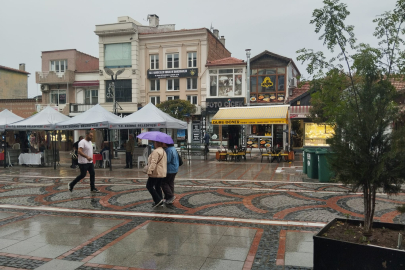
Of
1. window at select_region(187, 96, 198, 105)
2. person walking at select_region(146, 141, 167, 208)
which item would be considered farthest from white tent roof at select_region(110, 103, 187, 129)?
window at select_region(187, 96, 198, 105)

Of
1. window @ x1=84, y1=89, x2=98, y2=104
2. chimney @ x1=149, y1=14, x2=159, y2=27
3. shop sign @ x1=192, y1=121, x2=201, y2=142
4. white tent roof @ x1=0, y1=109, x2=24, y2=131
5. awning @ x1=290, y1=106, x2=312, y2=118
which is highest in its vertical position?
chimney @ x1=149, y1=14, x2=159, y2=27

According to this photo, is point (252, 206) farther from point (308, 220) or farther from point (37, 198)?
point (37, 198)

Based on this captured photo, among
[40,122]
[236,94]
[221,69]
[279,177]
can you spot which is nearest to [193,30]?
[221,69]

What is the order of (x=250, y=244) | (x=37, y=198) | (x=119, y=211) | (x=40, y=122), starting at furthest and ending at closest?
(x=40, y=122) → (x=37, y=198) → (x=119, y=211) → (x=250, y=244)

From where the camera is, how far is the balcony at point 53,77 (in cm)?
3350

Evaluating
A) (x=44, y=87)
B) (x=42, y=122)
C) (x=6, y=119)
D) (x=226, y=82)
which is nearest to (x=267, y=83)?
(x=226, y=82)

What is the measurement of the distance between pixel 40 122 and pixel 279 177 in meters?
12.3

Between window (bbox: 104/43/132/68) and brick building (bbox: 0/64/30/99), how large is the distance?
15527mm

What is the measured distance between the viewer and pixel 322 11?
484cm

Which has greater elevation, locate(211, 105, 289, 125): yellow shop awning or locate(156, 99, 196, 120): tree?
locate(156, 99, 196, 120): tree

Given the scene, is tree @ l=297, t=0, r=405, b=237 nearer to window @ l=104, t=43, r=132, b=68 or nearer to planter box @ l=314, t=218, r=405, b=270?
planter box @ l=314, t=218, r=405, b=270

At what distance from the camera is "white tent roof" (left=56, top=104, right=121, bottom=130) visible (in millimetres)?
15852

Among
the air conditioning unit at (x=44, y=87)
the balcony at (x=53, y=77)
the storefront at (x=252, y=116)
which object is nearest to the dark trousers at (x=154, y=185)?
the storefront at (x=252, y=116)

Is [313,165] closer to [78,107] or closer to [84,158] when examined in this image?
[84,158]
